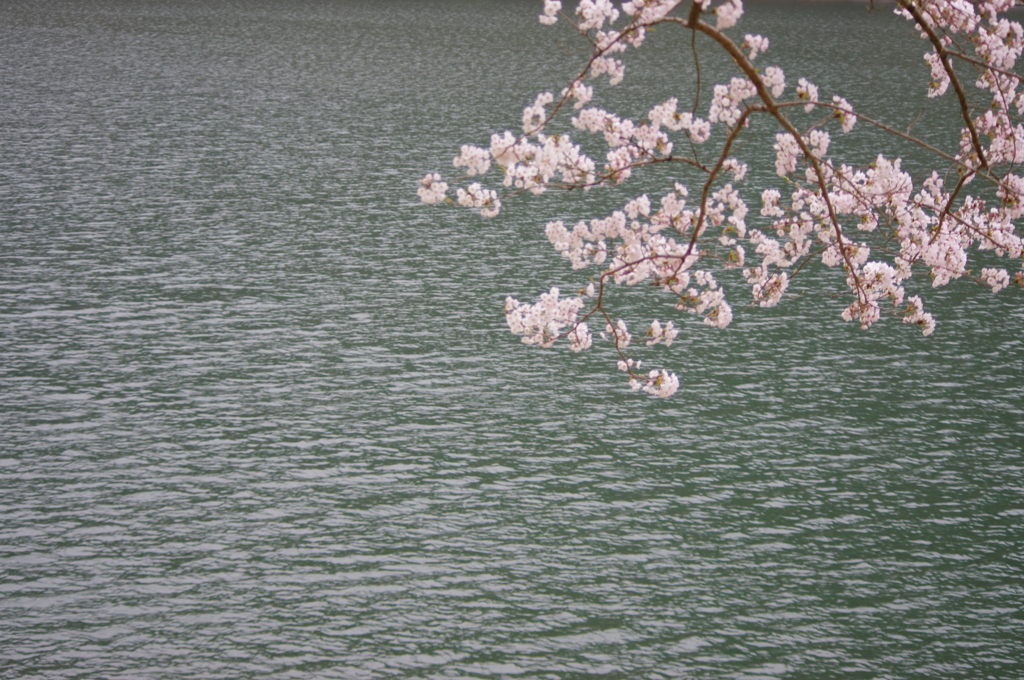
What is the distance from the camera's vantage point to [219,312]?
85.3 feet

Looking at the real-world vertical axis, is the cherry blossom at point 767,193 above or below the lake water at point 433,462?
above

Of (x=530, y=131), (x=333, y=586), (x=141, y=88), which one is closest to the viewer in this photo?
(x=530, y=131)

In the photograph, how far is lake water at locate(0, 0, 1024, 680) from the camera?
14.9 metres

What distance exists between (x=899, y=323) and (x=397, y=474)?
13.8 meters

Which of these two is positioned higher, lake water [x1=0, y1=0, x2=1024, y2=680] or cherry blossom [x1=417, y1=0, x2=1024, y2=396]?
cherry blossom [x1=417, y1=0, x2=1024, y2=396]

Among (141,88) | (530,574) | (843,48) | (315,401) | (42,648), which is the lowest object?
(42,648)

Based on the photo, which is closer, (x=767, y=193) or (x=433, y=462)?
(x=767, y=193)

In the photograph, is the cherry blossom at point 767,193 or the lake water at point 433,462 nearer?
the cherry blossom at point 767,193

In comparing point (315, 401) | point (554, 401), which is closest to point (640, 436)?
point (554, 401)

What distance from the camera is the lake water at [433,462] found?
588 inches

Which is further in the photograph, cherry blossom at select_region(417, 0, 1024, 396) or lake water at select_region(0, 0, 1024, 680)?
lake water at select_region(0, 0, 1024, 680)

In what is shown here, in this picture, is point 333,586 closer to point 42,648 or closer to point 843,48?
point 42,648

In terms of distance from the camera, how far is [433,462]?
1948 centimetres

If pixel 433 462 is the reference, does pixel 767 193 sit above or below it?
above
